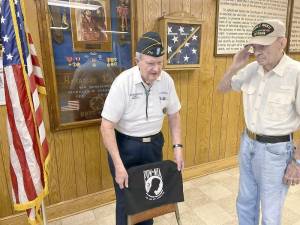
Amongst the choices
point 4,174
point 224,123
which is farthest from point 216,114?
point 4,174

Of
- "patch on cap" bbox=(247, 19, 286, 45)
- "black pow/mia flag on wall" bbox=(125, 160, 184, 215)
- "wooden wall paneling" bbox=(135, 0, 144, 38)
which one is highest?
"wooden wall paneling" bbox=(135, 0, 144, 38)

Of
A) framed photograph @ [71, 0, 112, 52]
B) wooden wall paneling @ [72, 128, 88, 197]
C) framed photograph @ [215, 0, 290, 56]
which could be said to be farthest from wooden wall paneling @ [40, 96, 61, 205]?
framed photograph @ [215, 0, 290, 56]

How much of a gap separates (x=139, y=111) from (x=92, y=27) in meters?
0.89

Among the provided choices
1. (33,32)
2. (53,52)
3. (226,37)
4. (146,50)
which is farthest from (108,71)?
(226,37)

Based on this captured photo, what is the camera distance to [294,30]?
303cm

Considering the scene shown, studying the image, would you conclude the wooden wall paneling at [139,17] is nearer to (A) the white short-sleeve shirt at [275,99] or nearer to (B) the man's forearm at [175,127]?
(B) the man's forearm at [175,127]

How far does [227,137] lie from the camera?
3.02 meters

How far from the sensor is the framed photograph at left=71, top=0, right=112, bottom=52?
6.34ft

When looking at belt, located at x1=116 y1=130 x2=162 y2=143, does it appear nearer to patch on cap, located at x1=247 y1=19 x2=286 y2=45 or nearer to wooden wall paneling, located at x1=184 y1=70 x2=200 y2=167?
patch on cap, located at x1=247 y1=19 x2=286 y2=45

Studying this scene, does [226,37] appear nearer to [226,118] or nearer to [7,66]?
[226,118]

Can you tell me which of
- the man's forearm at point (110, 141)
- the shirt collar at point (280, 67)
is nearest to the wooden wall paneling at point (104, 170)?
the man's forearm at point (110, 141)

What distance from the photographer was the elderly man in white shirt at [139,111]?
4.74 feet

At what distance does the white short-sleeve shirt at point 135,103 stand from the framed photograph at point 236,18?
124 cm

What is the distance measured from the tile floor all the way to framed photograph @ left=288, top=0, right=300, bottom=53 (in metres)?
1.65
